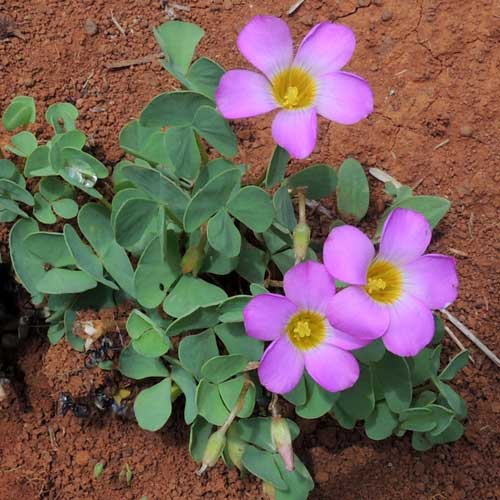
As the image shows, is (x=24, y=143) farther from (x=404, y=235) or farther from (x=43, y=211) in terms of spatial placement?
(x=404, y=235)

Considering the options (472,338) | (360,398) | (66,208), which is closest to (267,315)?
(360,398)

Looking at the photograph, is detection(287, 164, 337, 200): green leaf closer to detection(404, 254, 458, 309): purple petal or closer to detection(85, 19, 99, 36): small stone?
detection(404, 254, 458, 309): purple petal

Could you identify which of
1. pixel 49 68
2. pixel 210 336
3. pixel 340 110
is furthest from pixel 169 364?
pixel 49 68

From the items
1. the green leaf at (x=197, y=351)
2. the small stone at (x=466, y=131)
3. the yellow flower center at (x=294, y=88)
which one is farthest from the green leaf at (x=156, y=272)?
the small stone at (x=466, y=131)

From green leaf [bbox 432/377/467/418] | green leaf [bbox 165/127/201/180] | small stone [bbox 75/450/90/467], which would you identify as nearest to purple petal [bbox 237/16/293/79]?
green leaf [bbox 165/127/201/180]

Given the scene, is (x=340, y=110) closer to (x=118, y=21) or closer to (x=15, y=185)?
(x=15, y=185)
